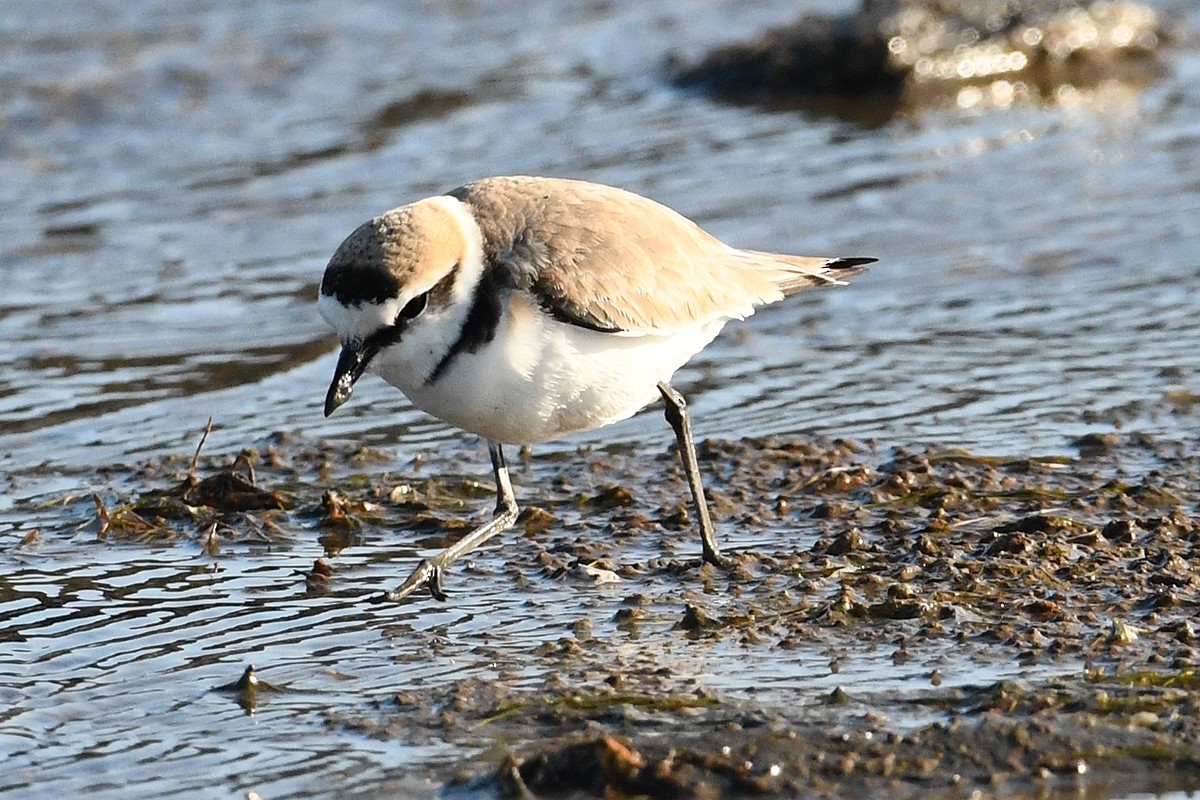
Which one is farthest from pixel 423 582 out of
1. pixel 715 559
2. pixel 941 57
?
pixel 941 57

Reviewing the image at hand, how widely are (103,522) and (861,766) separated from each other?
10.8 ft

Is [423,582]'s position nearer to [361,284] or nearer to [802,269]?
[361,284]

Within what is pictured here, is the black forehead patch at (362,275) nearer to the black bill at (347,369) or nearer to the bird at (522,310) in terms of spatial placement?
the bird at (522,310)

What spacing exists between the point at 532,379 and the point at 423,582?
85cm

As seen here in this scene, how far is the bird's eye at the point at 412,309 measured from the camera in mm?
5133

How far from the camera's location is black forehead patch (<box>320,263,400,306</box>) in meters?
5.11

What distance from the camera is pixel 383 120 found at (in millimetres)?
12789

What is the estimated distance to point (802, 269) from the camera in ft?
22.1

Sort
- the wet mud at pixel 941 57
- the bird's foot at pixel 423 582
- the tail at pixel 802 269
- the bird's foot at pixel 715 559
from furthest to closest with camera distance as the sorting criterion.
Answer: the wet mud at pixel 941 57
the tail at pixel 802 269
the bird's foot at pixel 715 559
the bird's foot at pixel 423 582

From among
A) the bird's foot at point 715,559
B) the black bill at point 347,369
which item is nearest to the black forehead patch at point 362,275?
the black bill at point 347,369

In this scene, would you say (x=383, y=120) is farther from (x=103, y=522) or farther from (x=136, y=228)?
(x=103, y=522)

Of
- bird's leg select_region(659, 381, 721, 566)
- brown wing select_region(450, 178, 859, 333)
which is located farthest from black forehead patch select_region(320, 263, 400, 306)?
bird's leg select_region(659, 381, 721, 566)

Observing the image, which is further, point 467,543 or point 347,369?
point 467,543

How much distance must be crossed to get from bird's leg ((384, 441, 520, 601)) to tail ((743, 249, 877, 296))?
1.27 m
